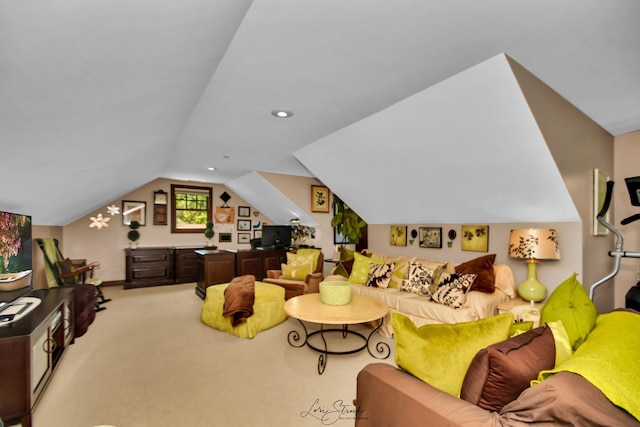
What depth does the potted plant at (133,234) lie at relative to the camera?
6496 mm

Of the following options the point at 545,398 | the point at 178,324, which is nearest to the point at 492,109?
the point at 545,398

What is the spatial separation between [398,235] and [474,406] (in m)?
3.74

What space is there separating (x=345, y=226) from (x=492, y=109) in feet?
12.9

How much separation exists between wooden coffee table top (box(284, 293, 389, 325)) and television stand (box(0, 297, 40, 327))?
2.05m

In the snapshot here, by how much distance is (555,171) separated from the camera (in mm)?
2600

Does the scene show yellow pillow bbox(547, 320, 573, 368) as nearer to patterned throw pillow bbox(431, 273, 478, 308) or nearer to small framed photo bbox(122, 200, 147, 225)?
patterned throw pillow bbox(431, 273, 478, 308)

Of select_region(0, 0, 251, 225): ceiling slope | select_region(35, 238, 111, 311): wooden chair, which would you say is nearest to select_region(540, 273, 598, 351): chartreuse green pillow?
select_region(0, 0, 251, 225): ceiling slope

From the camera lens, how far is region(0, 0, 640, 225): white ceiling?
4.26ft

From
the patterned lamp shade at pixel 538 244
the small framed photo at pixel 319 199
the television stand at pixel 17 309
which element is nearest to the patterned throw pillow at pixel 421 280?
the patterned lamp shade at pixel 538 244

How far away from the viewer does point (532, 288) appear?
2.99 metres

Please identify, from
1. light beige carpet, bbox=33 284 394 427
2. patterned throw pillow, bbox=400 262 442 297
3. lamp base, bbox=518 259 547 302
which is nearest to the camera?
light beige carpet, bbox=33 284 394 427

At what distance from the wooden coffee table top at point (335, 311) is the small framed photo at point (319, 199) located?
10.4ft

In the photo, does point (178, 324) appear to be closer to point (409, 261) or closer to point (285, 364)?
point (285, 364)

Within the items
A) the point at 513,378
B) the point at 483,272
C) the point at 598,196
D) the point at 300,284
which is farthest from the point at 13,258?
the point at 598,196
